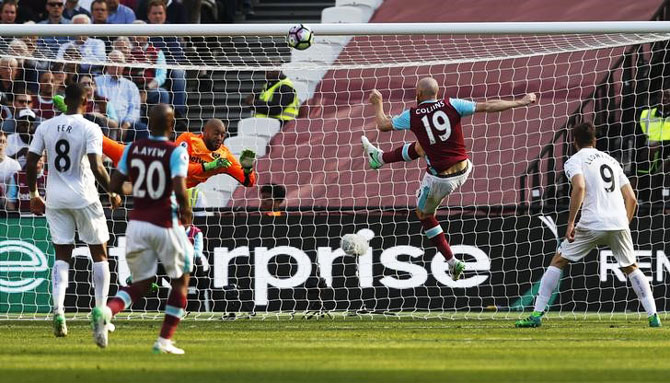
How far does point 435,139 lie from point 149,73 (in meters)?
5.69

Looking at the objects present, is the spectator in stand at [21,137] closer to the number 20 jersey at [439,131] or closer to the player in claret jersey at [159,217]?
the number 20 jersey at [439,131]

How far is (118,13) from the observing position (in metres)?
20.5

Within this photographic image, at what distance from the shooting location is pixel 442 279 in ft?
53.0

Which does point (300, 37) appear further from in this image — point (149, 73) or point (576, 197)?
point (149, 73)

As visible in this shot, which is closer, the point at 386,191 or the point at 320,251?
the point at 320,251

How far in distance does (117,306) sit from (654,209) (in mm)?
8865

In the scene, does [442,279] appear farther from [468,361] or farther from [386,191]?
[468,361]

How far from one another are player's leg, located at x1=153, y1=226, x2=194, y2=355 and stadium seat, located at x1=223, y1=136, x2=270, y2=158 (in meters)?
9.80

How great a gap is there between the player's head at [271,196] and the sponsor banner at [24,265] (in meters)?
2.77

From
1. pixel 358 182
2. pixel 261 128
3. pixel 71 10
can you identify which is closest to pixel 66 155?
pixel 358 182

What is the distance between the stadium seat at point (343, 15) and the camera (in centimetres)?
2192

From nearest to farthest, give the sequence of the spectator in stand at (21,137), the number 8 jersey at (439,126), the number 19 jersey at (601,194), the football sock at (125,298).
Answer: the football sock at (125,298)
the number 19 jersey at (601,194)
the number 8 jersey at (439,126)
the spectator in stand at (21,137)

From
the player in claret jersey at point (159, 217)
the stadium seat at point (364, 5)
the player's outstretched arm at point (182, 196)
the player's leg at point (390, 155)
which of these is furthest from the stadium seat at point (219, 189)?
the player's outstretched arm at point (182, 196)

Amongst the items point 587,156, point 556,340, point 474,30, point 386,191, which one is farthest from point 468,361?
point 386,191
